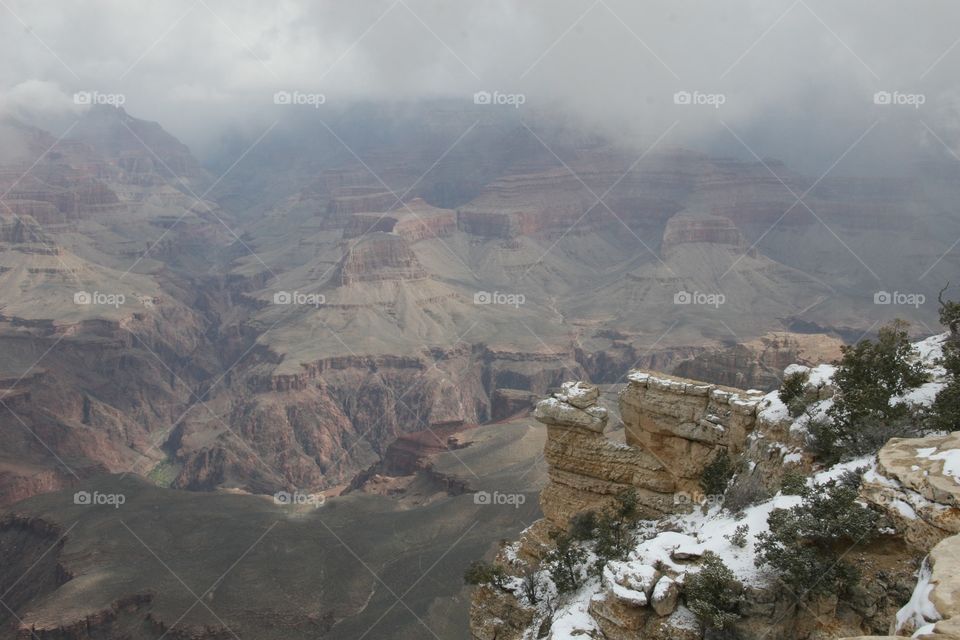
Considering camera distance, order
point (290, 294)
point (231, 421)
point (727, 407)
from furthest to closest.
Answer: point (290, 294) → point (231, 421) → point (727, 407)

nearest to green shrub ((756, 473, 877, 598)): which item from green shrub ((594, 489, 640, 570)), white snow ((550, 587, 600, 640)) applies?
white snow ((550, 587, 600, 640))

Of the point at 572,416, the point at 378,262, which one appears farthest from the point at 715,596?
the point at 378,262

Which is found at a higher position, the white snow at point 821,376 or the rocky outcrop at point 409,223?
the rocky outcrop at point 409,223

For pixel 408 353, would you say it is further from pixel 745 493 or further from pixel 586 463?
pixel 745 493

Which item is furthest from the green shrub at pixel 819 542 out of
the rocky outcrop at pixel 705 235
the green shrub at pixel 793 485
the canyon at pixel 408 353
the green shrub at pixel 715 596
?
the rocky outcrop at pixel 705 235

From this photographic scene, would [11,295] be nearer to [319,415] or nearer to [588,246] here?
[319,415]

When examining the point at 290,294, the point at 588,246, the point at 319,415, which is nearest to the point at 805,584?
the point at 319,415

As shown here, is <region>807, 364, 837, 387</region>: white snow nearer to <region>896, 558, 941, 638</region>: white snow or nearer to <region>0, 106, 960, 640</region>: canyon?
<region>0, 106, 960, 640</region>: canyon

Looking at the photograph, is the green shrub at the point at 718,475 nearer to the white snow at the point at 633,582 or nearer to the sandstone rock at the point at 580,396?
the sandstone rock at the point at 580,396
